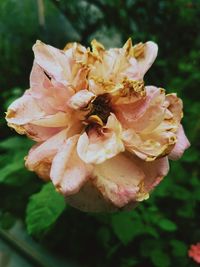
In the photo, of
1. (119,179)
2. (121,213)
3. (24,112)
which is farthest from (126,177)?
(121,213)

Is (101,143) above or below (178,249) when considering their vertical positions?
above

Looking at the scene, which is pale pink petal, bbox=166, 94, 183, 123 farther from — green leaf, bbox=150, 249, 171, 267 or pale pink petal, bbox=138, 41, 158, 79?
green leaf, bbox=150, 249, 171, 267

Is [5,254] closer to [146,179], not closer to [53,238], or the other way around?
[53,238]

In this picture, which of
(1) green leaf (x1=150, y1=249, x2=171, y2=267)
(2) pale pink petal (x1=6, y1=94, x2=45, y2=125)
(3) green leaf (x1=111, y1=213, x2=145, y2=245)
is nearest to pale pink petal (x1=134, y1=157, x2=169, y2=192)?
(2) pale pink petal (x1=6, y1=94, x2=45, y2=125)

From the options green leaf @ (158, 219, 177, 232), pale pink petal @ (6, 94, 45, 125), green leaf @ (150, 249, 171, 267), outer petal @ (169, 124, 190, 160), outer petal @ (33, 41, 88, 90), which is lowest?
green leaf @ (150, 249, 171, 267)

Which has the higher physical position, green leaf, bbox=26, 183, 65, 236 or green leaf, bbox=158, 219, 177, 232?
green leaf, bbox=26, 183, 65, 236

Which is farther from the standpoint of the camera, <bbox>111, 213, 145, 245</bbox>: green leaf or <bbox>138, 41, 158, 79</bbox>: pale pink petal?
<bbox>111, 213, 145, 245</bbox>: green leaf

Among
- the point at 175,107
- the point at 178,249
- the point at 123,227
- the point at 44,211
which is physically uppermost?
the point at 175,107

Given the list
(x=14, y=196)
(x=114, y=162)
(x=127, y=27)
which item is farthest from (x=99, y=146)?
(x=127, y=27)

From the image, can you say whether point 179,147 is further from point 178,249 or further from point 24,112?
point 178,249
